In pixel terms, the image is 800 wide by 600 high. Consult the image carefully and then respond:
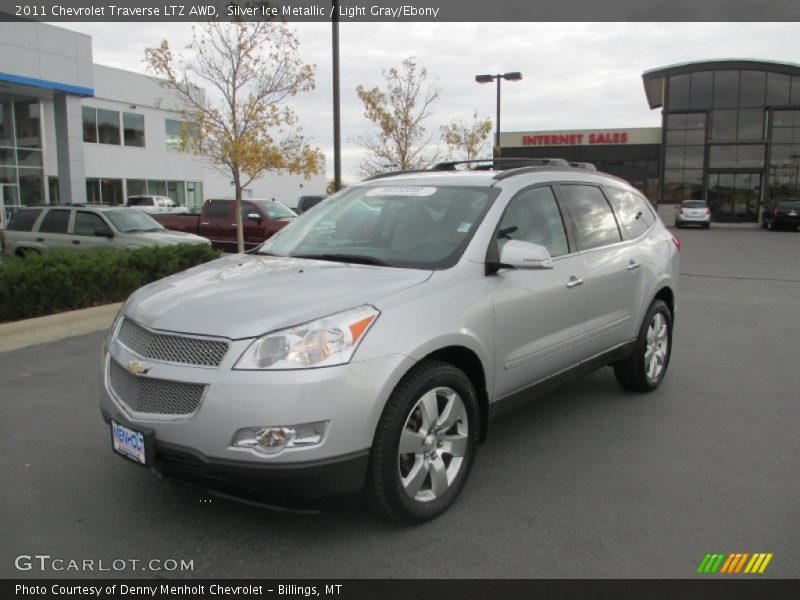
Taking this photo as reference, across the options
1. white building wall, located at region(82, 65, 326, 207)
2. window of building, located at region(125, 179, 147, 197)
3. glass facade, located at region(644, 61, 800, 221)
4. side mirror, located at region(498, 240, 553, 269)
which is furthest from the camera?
glass facade, located at region(644, 61, 800, 221)

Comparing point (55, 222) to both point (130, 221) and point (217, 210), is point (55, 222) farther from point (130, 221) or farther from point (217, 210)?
point (217, 210)

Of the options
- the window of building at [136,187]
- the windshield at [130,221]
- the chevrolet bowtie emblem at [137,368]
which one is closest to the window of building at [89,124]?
the window of building at [136,187]

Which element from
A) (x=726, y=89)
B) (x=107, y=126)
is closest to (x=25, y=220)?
(x=107, y=126)

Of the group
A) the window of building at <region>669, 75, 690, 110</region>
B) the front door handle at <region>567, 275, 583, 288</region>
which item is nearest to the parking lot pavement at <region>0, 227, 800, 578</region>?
the front door handle at <region>567, 275, 583, 288</region>

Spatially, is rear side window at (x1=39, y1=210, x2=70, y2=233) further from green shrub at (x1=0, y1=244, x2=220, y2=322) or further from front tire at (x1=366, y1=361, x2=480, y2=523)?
front tire at (x1=366, y1=361, x2=480, y2=523)

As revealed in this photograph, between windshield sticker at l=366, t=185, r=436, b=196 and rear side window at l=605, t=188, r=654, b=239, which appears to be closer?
windshield sticker at l=366, t=185, r=436, b=196

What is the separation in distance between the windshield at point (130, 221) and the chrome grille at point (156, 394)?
34.8 feet

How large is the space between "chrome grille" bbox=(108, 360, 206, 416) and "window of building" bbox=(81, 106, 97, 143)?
3820 centimetres

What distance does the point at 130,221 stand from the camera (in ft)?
43.8

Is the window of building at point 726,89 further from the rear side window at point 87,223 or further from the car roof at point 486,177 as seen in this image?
the car roof at point 486,177

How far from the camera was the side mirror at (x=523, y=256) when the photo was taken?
3.68 m
